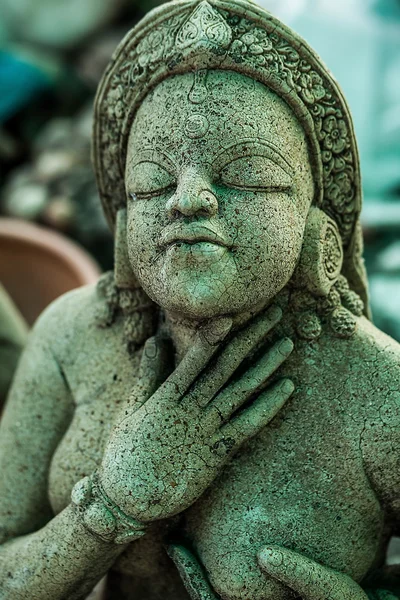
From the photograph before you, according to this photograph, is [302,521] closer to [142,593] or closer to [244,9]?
[142,593]

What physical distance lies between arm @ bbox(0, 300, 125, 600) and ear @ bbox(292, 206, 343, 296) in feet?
1.38

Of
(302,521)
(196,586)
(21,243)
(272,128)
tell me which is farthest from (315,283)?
(21,243)

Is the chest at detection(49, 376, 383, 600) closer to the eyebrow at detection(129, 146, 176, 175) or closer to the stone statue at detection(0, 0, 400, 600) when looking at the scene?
the stone statue at detection(0, 0, 400, 600)

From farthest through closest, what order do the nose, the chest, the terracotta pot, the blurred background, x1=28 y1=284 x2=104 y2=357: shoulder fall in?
the blurred background, the terracotta pot, x1=28 y1=284 x2=104 y2=357: shoulder, the chest, the nose

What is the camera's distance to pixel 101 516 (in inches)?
44.6

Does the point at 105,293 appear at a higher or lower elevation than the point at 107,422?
higher

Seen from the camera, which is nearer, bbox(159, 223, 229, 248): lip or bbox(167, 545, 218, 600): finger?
bbox(159, 223, 229, 248): lip

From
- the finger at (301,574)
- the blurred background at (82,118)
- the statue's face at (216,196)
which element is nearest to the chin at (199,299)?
the statue's face at (216,196)

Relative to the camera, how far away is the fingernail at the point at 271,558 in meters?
1.12

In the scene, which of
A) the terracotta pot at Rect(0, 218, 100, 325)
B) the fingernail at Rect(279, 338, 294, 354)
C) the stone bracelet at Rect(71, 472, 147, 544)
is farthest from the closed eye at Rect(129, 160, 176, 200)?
the terracotta pot at Rect(0, 218, 100, 325)

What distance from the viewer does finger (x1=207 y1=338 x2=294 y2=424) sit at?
1.15m

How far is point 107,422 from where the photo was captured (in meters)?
1.26

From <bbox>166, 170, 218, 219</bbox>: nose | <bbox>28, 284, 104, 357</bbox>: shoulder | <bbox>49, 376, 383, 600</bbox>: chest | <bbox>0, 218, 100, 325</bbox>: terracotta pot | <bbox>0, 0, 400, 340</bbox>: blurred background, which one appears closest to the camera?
<bbox>166, 170, 218, 219</bbox>: nose

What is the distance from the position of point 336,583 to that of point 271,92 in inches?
25.4
